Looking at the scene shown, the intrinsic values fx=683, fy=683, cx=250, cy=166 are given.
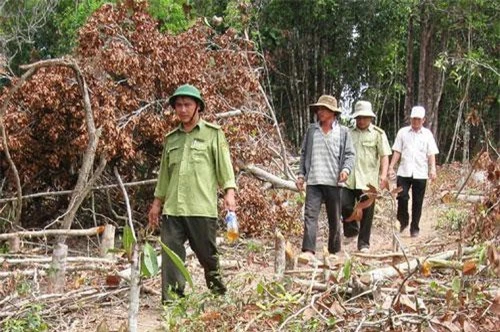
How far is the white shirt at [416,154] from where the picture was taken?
794 cm

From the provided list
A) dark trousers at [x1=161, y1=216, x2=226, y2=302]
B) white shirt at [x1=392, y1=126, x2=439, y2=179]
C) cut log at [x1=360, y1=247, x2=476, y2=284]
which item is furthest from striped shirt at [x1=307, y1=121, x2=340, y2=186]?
dark trousers at [x1=161, y1=216, x2=226, y2=302]

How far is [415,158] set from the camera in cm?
792

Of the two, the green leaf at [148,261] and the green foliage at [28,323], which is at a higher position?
the green leaf at [148,261]

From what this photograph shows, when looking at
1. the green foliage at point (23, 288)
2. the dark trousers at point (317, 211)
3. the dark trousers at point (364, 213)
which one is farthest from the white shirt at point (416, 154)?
the green foliage at point (23, 288)

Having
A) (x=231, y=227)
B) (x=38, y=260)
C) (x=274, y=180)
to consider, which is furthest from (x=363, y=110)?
(x=38, y=260)

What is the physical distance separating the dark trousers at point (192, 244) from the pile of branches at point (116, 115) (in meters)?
2.20

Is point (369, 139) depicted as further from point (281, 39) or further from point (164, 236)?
point (281, 39)

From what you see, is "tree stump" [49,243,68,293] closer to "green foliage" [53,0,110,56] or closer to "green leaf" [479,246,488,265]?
"green leaf" [479,246,488,265]

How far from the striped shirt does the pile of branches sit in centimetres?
153

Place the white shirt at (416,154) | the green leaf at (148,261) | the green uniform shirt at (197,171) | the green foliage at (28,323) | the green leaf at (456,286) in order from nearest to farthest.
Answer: the green leaf at (148,261), the green leaf at (456,286), the green foliage at (28,323), the green uniform shirt at (197,171), the white shirt at (416,154)

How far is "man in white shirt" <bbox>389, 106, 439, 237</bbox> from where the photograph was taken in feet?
26.0

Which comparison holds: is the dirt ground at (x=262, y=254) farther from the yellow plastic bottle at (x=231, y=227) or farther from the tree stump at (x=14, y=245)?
the tree stump at (x=14, y=245)

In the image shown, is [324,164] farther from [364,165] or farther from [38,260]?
[38,260]

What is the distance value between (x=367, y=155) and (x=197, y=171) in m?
2.72
